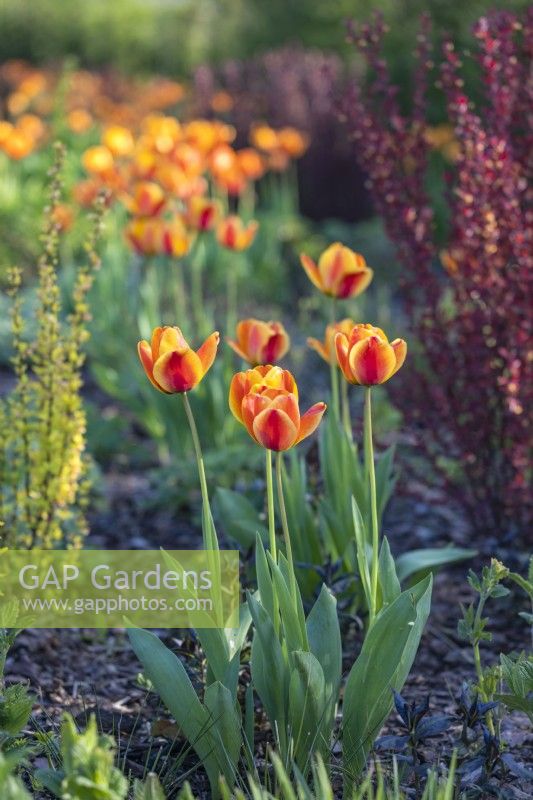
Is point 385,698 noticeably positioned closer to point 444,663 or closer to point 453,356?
point 444,663

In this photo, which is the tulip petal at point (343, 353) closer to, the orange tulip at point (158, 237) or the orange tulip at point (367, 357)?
the orange tulip at point (367, 357)

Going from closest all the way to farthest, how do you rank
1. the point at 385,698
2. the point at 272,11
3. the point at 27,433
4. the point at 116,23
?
the point at 385,698 < the point at 27,433 < the point at 272,11 < the point at 116,23

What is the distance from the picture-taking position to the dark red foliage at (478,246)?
9.00ft

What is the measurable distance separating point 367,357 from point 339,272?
0.65 m

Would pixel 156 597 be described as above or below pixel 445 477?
below

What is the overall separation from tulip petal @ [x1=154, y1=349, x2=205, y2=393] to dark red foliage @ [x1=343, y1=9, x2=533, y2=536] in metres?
1.25

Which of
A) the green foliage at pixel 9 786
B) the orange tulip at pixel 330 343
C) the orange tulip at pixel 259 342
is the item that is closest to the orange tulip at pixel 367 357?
the orange tulip at pixel 259 342

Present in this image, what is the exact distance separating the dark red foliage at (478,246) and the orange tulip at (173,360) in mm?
1228

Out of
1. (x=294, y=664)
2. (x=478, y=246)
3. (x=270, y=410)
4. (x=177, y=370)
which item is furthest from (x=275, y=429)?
(x=478, y=246)

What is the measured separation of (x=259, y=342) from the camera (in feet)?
7.38

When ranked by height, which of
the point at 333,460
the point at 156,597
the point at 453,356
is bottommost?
the point at 156,597

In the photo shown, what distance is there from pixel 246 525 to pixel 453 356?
33.4 inches

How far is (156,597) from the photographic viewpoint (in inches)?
110

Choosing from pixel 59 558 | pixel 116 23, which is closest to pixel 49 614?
pixel 59 558
